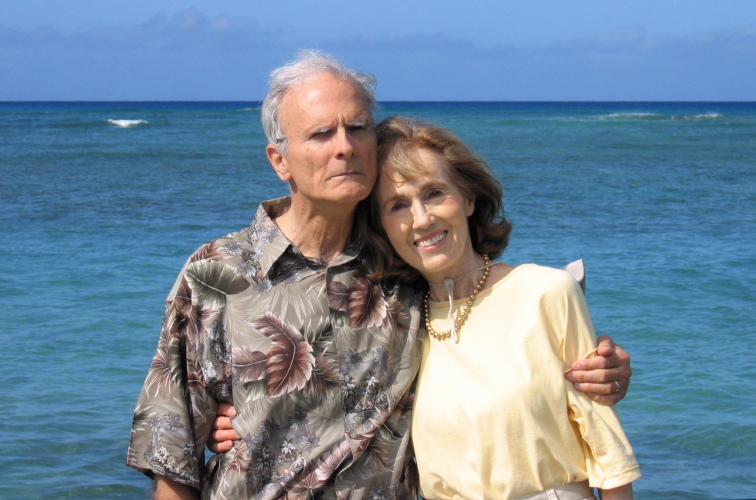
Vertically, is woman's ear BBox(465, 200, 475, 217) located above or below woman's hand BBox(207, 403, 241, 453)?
above

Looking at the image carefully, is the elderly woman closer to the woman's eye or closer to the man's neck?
the woman's eye

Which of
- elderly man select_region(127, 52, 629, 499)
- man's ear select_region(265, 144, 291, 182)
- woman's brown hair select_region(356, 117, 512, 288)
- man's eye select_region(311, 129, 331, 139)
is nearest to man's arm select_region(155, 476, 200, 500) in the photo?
elderly man select_region(127, 52, 629, 499)

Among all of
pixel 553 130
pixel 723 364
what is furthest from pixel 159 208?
pixel 553 130

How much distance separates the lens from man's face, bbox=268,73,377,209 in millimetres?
2742

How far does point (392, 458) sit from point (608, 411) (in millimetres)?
682

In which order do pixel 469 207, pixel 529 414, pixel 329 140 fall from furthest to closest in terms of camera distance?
1. pixel 469 207
2. pixel 329 140
3. pixel 529 414

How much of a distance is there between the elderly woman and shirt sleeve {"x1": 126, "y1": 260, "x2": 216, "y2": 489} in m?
0.64

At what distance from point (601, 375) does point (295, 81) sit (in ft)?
4.20

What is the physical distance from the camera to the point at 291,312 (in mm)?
2789

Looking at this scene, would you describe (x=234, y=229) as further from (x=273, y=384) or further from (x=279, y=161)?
(x=273, y=384)

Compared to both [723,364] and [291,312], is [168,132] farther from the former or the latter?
[291,312]

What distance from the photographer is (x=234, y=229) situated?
43.9 feet

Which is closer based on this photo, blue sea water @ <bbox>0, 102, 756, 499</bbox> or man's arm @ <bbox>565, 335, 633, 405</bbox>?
man's arm @ <bbox>565, 335, 633, 405</bbox>

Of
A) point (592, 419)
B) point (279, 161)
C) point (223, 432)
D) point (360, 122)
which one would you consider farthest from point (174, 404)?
point (592, 419)
